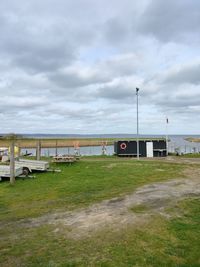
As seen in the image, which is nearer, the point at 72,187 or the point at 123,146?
the point at 72,187

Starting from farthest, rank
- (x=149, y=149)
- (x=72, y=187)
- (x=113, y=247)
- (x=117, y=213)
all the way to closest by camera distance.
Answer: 1. (x=149, y=149)
2. (x=72, y=187)
3. (x=117, y=213)
4. (x=113, y=247)

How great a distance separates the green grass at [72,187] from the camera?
13273 mm

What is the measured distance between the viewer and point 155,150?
36250mm

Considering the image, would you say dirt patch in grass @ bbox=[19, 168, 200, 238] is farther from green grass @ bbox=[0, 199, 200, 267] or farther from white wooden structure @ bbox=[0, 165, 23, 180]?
white wooden structure @ bbox=[0, 165, 23, 180]

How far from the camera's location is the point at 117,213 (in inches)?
455

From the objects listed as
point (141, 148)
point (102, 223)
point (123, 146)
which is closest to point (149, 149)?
point (141, 148)

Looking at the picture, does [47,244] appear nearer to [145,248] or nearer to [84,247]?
[84,247]

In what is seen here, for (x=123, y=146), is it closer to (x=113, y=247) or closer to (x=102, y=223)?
(x=102, y=223)

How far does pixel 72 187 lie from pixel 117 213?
20.4 ft

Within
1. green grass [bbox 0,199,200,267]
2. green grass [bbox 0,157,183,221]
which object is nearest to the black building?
green grass [bbox 0,157,183,221]

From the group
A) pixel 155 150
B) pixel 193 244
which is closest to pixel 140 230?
pixel 193 244

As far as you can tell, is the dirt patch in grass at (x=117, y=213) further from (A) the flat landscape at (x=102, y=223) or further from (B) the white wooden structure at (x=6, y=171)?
(B) the white wooden structure at (x=6, y=171)

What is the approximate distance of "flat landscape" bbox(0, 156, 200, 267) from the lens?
25.8 ft

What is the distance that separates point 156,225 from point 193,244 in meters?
1.65
